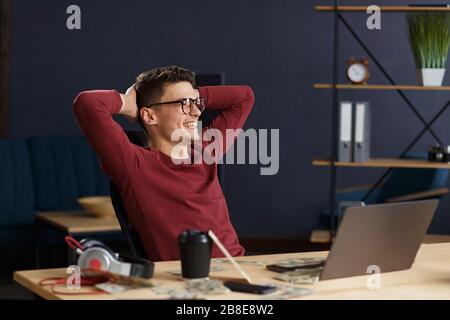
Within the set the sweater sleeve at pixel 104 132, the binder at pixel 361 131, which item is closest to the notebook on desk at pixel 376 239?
the sweater sleeve at pixel 104 132

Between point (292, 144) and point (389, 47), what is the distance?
100 cm

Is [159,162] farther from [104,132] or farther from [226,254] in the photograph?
[226,254]

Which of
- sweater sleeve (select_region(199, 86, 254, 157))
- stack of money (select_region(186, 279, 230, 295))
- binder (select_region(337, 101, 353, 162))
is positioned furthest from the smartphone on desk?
binder (select_region(337, 101, 353, 162))

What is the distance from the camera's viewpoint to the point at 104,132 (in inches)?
97.0

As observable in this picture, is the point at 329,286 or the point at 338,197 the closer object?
the point at 329,286

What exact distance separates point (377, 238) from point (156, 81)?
0.95m

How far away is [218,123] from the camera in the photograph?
9.72 ft

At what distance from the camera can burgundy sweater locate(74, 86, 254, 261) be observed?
2.48 m

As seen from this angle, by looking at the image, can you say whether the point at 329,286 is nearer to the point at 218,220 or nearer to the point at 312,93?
the point at 218,220

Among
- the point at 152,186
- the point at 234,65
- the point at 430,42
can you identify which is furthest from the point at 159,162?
the point at 234,65

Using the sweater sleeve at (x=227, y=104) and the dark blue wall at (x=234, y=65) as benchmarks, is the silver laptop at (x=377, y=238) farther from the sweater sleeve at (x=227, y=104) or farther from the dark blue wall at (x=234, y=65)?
the dark blue wall at (x=234, y=65)
